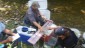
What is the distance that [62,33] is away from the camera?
21.3 ft

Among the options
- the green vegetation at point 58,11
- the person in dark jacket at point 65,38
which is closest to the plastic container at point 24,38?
the person in dark jacket at point 65,38

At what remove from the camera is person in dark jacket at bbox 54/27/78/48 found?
6.52 meters

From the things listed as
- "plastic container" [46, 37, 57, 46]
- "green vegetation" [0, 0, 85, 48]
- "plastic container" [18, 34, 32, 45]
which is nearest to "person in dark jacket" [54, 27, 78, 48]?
"plastic container" [46, 37, 57, 46]

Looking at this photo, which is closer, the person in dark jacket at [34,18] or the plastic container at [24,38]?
the plastic container at [24,38]

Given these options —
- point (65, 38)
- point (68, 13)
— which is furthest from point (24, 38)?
point (68, 13)

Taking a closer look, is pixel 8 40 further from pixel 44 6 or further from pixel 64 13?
pixel 64 13

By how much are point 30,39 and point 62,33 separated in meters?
0.92

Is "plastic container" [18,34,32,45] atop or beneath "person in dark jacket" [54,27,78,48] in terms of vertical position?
beneath

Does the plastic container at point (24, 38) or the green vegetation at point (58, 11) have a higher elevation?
the plastic container at point (24, 38)

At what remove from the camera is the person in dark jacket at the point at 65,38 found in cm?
652

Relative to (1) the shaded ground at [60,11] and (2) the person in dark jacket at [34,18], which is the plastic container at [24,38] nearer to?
(2) the person in dark jacket at [34,18]

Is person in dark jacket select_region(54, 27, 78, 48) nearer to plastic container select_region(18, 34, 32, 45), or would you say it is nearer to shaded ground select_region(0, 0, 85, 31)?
plastic container select_region(18, 34, 32, 45)

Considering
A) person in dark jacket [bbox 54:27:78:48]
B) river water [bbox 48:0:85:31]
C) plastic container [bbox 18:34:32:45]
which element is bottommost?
river water [bbox 48:0:85:31]

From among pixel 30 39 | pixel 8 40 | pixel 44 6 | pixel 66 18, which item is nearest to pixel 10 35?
pixel 8 40
